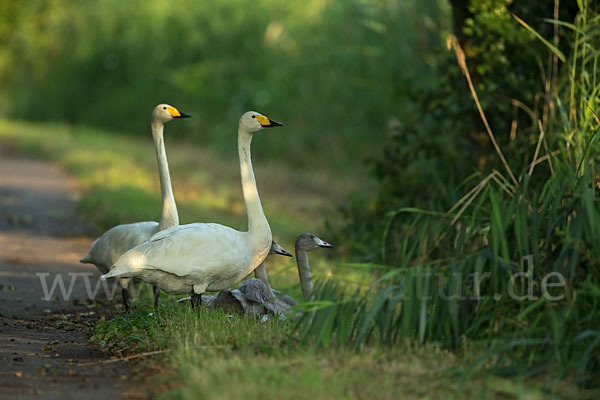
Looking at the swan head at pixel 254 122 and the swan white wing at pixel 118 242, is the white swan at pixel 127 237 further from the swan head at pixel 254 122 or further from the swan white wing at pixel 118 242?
the swan head at pixel 254 122

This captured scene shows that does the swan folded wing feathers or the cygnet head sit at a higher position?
the swan folded wing feathers

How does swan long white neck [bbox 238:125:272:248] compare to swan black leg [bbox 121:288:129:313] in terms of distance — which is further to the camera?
swan black leg [bbox 121:288:129:313]

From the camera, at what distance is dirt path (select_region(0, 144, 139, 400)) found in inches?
192

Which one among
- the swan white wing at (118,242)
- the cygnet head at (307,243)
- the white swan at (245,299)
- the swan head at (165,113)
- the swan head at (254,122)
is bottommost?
the white swan at (245,299)

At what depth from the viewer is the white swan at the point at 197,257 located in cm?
590

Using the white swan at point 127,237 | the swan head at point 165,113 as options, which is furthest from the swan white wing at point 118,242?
the swan head at point 165,113

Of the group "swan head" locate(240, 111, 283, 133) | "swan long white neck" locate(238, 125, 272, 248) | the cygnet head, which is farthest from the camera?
the cygnet head

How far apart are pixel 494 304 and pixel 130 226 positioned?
126 inches

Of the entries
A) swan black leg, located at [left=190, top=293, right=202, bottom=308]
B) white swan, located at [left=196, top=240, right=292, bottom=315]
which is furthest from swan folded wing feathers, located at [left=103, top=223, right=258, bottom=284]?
white swan, located at [left=196, top=240, right=292, bottom=315]

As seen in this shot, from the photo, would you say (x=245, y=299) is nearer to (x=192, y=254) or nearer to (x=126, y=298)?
(x=192, y=254)

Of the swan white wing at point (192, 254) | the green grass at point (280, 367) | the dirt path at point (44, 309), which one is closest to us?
the green grass at point (280, 367)

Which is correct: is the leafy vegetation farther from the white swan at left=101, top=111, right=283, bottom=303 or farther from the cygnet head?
the cygnet head

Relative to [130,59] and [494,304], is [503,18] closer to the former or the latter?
[494,304]

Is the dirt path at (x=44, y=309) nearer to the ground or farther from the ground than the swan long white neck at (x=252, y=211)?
nearer to the ground
